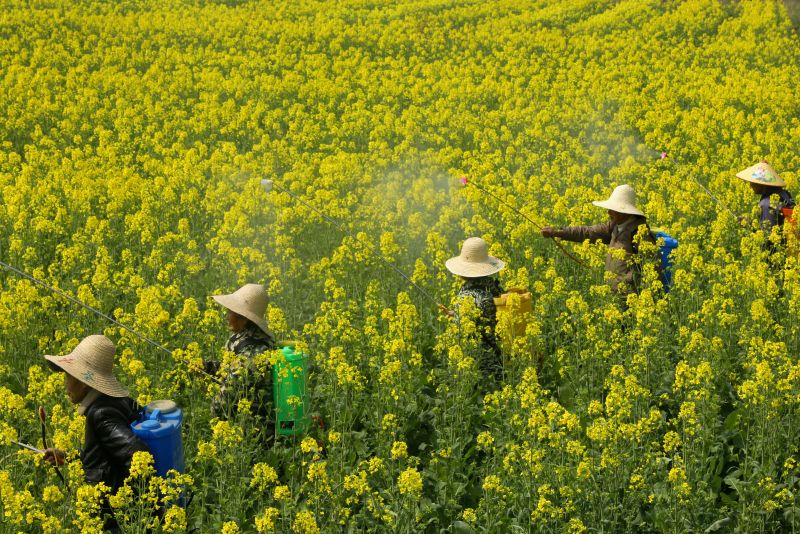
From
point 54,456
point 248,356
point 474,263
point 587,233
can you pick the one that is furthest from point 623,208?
point 54,456

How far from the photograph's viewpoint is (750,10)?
92.5ft

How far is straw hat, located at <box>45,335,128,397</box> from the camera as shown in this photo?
580 centimetres

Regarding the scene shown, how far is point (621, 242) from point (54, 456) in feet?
18.8

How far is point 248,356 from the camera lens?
7.00m

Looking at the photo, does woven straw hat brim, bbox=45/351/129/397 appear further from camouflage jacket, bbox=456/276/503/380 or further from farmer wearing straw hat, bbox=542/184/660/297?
farmer wearing straw hat, bbox=542/184/660/297

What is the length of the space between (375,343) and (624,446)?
231 centimetres

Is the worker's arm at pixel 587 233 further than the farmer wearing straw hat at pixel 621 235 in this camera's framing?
Yes

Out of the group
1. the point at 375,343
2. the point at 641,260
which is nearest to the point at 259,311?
the point at 375,343

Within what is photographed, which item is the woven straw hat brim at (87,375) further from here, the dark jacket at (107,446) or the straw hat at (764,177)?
the straw hat at (764,177)

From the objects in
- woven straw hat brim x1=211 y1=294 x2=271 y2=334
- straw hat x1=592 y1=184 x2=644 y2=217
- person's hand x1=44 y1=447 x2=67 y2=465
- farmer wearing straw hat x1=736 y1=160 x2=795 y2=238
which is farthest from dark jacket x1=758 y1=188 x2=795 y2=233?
person's hand x1=44 y1=447 x2=67 y2=465

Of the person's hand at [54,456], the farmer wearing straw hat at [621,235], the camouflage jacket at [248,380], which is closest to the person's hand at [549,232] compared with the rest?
the farmer wearing straw hat at [621,235]

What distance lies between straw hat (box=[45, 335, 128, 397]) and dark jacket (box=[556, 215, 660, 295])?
15.9 ft

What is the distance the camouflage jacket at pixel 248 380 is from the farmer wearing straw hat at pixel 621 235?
11.5 feet

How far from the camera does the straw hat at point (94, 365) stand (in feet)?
19.0
